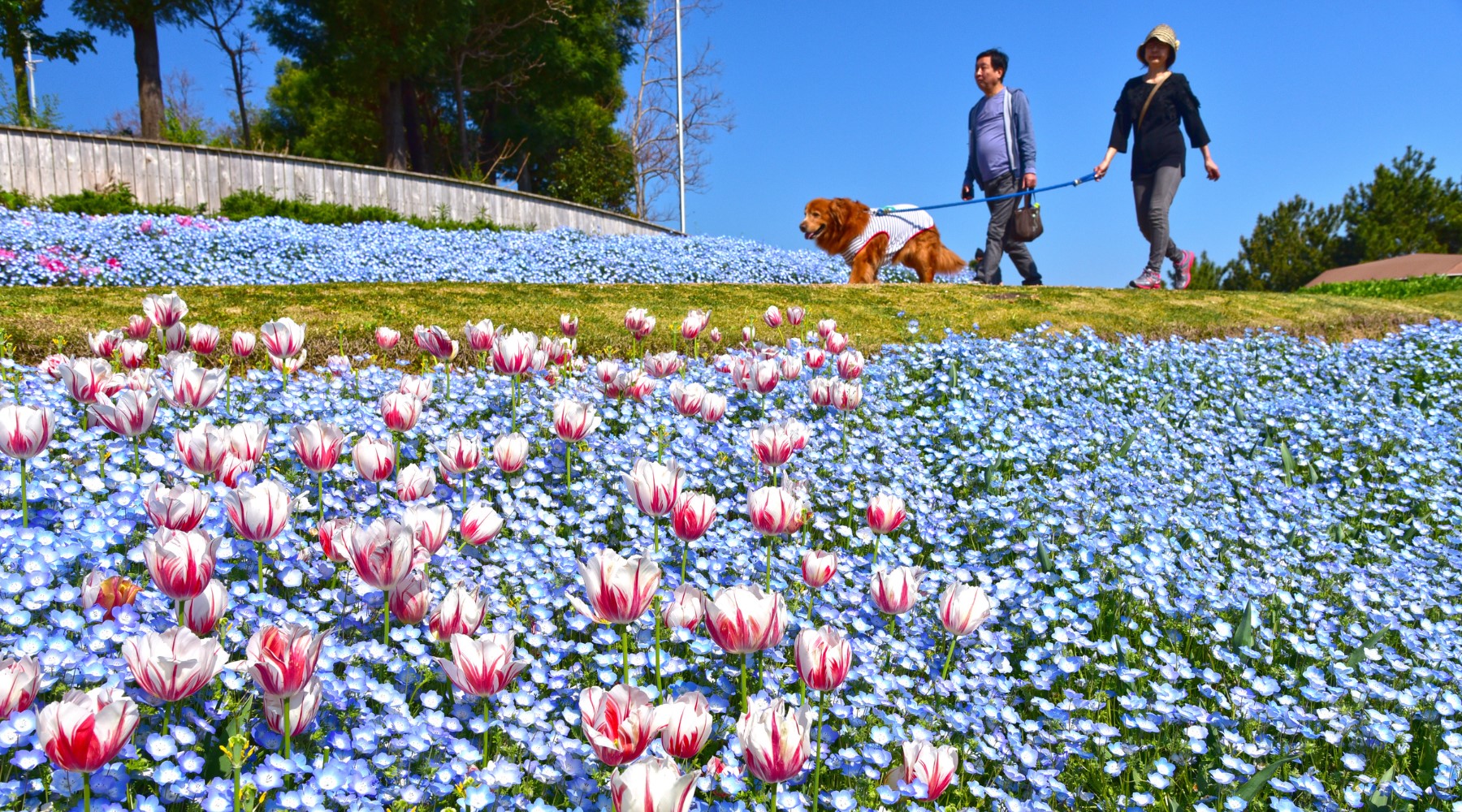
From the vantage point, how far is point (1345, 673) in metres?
3.14

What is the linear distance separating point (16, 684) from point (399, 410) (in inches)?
64.9

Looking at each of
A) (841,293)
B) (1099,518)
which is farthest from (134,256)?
(1099,518)

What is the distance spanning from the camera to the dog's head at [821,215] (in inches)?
484

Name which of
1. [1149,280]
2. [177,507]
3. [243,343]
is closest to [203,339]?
[243,343]

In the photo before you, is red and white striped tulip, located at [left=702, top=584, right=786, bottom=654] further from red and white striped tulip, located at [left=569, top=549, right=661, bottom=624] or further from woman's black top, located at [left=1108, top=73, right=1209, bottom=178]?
woman's black top, located at [left=1108, top=73, right=1209, bottom=178]

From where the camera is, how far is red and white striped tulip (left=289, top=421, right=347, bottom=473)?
2.78 meters

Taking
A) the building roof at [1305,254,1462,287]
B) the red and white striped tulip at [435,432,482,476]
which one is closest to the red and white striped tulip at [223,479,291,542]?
the red and white striped tulip at [435,432,482,476]

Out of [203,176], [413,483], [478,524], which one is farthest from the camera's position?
[203,176]

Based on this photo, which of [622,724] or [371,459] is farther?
[371,459]

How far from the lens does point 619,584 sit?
1.98m

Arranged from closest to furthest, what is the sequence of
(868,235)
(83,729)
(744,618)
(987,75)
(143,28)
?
1. (83,729)
2. (744,618)
3. (987,75)
4. (868,235)
5. (143,28)

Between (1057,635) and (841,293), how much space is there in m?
7.60

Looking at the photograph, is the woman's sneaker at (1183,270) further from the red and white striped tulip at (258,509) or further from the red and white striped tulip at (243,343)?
the red and white striped tulip at (258,509)

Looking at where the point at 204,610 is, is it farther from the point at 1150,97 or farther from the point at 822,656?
the point at 1150,97
